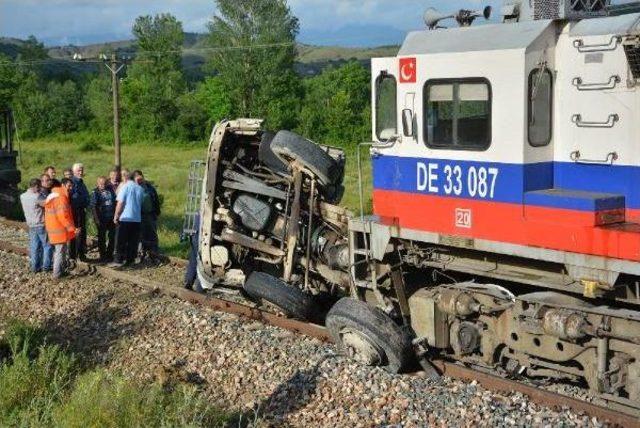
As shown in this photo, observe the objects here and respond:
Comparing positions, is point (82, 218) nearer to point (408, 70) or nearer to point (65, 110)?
point (408, 70)

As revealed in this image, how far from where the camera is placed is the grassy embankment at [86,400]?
22.7ft

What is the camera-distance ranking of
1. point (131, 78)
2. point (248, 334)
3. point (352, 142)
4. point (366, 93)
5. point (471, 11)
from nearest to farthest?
point (471, 11) → point (248, 334) → point (352, 142) → point (366, 93) → point (131, 78)

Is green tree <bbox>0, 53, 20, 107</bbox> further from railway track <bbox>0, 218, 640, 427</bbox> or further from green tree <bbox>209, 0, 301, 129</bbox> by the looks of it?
railway track <bbox>0, 218, 640, 427</bbox>

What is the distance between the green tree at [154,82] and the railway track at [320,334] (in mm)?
48048

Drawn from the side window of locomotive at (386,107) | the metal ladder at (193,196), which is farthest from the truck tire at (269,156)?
the side window of locomotive at (386,107)

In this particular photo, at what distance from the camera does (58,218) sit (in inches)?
542

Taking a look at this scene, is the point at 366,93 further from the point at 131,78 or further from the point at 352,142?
the point at 131,78

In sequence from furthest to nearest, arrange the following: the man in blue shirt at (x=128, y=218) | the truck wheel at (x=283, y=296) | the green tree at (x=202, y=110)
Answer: the green tree at (x=202, y=110) → the man in blue shirt at (x=128, y=218) → the truck wheel at (x=283, y=296)

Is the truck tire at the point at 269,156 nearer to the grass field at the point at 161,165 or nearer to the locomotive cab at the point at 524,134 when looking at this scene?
the locomotive cab at the point at 524,134

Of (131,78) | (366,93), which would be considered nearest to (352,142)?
(366,93)

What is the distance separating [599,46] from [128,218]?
8954 mm

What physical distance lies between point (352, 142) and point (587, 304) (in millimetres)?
46009

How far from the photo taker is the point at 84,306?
12.1 m

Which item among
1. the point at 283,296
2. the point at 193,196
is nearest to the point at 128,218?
the point at 193,196
